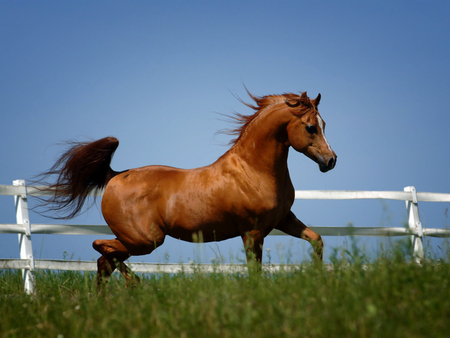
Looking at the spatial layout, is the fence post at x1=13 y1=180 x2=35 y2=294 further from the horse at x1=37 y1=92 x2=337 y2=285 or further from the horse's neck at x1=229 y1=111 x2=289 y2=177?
the horse's neck at x1=229 y1=111 x2=289 y2=177

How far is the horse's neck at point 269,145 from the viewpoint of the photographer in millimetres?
5078

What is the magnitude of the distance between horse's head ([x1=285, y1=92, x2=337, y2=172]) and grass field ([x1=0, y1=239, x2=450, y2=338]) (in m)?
1.16

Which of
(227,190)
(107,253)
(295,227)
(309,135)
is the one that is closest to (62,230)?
(107,253)

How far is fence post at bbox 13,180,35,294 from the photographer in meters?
6.64

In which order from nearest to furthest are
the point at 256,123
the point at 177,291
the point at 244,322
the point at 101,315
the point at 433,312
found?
1. the point at 244,322
2. the point at 433,312
3. the point at 101,315
4. the point at 177,291
5. the point at 256,123

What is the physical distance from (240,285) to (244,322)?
130 centimetres

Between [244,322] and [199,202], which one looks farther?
[199,202]

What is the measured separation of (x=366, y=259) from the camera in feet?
13.3

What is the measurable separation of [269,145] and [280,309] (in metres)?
2.49

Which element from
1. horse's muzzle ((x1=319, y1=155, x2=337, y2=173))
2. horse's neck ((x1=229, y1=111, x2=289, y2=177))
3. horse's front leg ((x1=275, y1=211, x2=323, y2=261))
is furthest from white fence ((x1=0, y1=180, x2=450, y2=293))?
horse's muzzle ((x1=319, y1=155, x2=337, y2=173))

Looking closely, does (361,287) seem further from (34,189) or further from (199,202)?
(34,189)

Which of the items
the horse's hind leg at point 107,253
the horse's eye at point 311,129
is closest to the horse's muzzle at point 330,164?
the horse's eye at point 311,129

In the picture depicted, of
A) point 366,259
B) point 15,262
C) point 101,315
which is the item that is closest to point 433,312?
point 366,259

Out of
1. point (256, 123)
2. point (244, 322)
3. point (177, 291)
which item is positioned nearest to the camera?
point (244, 322)
